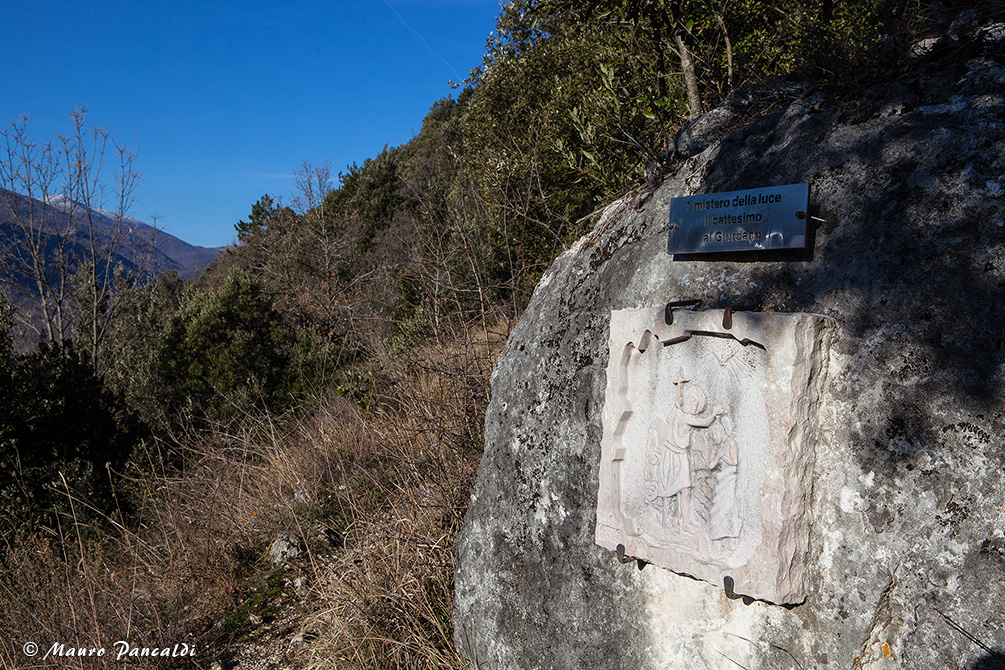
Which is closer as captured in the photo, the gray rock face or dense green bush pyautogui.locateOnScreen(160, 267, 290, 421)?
the gray rock face

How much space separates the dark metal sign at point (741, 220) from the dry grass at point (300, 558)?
1.94m

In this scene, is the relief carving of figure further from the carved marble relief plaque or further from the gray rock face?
the gray rock face

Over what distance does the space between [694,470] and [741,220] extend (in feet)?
2.74

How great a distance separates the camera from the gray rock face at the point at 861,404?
1512mm

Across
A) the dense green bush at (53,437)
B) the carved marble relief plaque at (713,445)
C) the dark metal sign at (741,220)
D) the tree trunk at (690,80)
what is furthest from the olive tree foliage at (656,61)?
the dense green bush at (53,437)

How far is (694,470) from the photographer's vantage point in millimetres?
1881

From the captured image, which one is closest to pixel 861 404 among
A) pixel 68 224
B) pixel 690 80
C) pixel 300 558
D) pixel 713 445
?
pixel 713 445

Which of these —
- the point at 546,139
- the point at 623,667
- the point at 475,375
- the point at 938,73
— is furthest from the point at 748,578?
the point at 546,139

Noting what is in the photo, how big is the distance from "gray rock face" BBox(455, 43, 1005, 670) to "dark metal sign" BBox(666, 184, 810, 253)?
0.07m

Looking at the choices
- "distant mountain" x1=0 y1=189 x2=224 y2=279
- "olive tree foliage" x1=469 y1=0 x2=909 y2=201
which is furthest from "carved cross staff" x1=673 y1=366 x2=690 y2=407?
"distant mountain" x1=0 y1=189 x2=224 y2=279

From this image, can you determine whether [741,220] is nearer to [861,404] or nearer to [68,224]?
[861,404]

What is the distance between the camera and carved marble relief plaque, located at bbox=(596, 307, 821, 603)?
168cm

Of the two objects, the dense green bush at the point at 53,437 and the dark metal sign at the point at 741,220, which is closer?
the dark metal sign at the point at 741,220

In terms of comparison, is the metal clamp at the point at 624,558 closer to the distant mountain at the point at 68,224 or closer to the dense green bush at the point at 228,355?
the dense green bush at the point at 228,355
